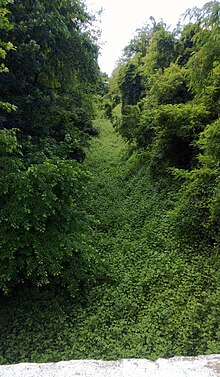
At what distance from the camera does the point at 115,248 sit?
17.8 feet

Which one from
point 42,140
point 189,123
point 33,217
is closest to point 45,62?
point 42,140

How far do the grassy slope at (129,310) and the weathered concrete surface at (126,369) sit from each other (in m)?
1.51

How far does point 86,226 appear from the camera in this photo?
14.2ft

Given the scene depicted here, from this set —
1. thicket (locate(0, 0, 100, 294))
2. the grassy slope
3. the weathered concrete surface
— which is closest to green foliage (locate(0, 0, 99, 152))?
thicket (locate(0, 0, 100, 294))

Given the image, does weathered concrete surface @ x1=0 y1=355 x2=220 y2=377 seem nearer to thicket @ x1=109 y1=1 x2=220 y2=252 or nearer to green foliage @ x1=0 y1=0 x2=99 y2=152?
thicket @ x1=109 y1=1 x2=220 y2=252

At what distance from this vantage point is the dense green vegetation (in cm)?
334

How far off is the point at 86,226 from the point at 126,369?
111 inches

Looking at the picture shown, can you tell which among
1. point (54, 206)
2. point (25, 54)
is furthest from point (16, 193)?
point (25, 54)

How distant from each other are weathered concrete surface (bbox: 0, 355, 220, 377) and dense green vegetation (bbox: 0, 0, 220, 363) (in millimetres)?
1546

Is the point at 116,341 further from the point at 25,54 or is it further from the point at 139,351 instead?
the point at 25,54

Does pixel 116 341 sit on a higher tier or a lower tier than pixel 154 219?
lower

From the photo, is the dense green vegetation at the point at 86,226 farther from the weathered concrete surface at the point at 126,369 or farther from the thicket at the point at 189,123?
the weathered concrete surface at the point at 126,369

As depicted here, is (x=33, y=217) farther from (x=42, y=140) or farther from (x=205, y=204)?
(x=205, y=204)

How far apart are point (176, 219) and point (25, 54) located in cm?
410
